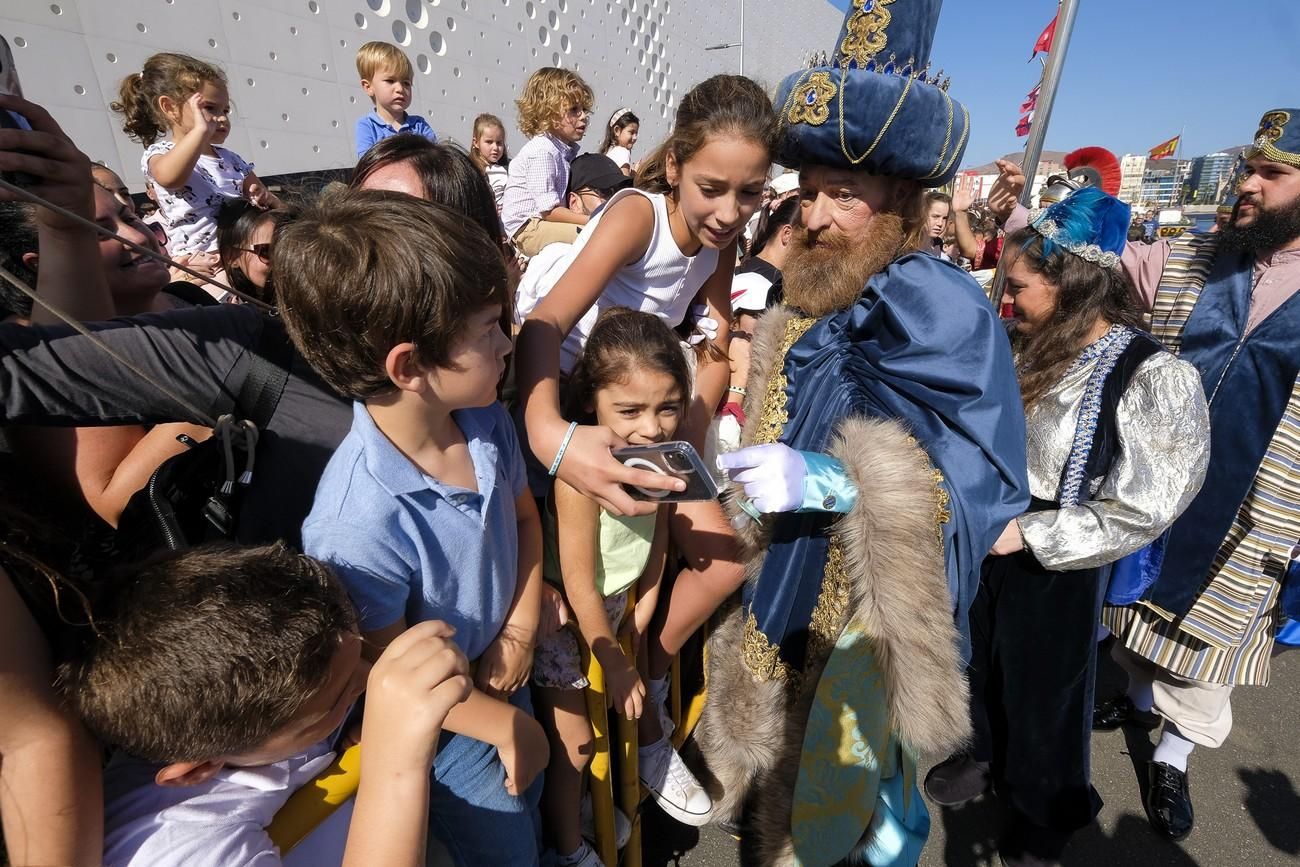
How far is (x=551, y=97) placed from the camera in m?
4.16

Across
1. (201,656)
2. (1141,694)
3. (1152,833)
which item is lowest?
(1152,833)

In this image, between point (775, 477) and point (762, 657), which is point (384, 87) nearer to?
point (775, 477)

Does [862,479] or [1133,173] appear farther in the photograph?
[1133,173]

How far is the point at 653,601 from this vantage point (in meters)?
1.82

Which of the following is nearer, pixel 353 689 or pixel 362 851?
pixel 362 851

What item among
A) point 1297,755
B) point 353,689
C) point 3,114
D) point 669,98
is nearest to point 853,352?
point 353,689

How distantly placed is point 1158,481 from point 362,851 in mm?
2117

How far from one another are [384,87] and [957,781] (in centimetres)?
486

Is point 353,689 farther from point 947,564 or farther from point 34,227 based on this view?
point 947,564

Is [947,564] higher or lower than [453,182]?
lower

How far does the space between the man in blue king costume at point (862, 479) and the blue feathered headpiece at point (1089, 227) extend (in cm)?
60

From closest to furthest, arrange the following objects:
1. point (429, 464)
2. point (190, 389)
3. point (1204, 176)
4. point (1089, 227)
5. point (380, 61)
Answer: point (190, 389), point (429, 464), point (1089, 227), point (380, 61), point (1204, 176)

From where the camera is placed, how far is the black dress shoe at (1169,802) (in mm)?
2189

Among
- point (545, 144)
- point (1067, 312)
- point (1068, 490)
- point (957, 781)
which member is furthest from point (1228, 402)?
point (545, 144)
